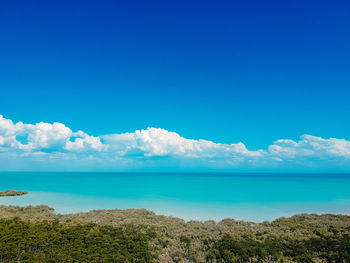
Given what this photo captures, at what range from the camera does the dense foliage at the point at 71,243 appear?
8891 mm

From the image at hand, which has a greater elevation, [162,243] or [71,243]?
[71,243]

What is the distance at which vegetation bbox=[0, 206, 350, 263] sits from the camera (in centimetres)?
891

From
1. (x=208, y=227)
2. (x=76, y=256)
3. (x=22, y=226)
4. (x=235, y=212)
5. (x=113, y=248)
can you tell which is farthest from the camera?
(x=235, y=212)

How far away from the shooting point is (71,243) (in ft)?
33.5

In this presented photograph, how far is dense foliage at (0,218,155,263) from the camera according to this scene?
889 centimetres

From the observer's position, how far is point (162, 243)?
1085 centimetres

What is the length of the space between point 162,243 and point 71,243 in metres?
4.60

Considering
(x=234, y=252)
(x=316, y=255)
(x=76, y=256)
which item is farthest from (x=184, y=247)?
(x=316, y=255)

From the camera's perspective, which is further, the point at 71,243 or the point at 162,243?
the point at 162,243

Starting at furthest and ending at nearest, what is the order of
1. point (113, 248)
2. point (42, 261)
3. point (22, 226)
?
point (22, 226), point (113, 248), point (42, 261)

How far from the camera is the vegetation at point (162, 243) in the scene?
29.2 ft

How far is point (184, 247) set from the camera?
1041cm

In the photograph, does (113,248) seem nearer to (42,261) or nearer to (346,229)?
(42,261)

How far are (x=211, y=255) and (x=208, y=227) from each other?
15.3ft
